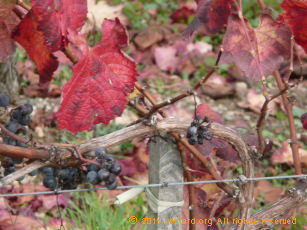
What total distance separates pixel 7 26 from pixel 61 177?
0.31 metres

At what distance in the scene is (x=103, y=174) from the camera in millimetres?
692

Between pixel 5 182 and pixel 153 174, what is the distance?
34cm

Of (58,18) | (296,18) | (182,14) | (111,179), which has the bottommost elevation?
(111,179)

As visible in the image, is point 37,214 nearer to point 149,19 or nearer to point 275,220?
point 275,220

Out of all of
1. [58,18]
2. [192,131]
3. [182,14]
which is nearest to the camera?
[58,18]

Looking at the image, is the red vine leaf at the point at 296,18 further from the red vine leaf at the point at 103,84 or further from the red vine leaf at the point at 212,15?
the red vine leaf at the point at 103,84

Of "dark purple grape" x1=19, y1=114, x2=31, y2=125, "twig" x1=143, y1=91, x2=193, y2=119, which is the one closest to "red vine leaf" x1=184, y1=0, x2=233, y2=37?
"twig" x1=143, y1=91, x2=193, y2=119

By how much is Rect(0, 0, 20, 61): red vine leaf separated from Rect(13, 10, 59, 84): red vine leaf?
2 centimetres

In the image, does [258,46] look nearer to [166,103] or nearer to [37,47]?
[166,103]

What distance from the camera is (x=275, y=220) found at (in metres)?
0.97

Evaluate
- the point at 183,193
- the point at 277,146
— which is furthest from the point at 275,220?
the point at 277,146

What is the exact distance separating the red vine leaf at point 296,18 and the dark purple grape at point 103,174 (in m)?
0.49

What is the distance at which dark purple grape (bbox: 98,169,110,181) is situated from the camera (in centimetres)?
69

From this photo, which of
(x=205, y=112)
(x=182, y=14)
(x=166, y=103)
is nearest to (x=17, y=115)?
(x=166, y=103)
